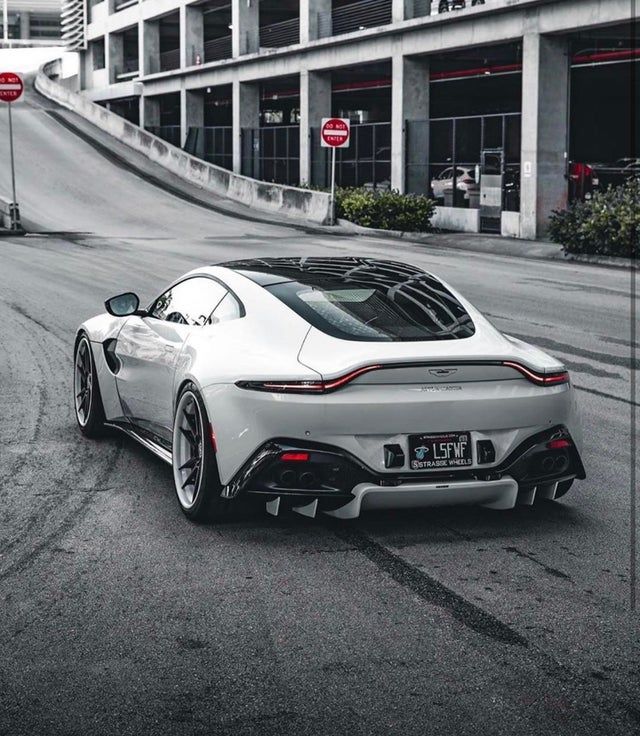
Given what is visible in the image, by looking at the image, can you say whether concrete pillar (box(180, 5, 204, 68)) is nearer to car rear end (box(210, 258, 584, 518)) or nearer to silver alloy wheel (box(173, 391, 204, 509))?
silver alloy wheel (box(173, 391, 204, 509))

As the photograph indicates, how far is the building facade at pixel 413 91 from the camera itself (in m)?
32.4

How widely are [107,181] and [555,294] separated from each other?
98.3 ft

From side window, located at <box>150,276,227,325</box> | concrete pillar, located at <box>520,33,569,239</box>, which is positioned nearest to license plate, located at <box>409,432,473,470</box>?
side window, located at <box>150,276,227,325</box>

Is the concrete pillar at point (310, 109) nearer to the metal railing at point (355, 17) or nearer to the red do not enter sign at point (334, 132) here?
the metal railing at point (355, 17)

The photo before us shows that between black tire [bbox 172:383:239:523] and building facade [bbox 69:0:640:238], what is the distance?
80.9ft

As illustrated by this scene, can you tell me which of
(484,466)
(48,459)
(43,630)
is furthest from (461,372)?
(48,459)

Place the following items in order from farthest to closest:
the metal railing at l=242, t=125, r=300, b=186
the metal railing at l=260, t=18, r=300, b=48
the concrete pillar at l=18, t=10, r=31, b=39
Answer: the concrete pillar at l=18, t=10, r=31, b=39 < the metal railing at l=260, t=18, r=300, b=48 < the metal railing at l=242, t=125, r=300, b=186

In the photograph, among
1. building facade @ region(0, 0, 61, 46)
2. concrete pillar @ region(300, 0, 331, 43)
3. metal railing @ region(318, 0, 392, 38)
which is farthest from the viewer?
building facade @ region(0, 0, 61, 46)

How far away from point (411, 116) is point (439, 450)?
111 ft

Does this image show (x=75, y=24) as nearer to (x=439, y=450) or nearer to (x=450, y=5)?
(x=450, y=5)

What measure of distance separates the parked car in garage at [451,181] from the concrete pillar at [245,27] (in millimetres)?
15919

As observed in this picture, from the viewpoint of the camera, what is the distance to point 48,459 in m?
8.36

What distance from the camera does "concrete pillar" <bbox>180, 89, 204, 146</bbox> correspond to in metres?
58.3

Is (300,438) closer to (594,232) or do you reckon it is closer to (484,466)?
(484,466)
